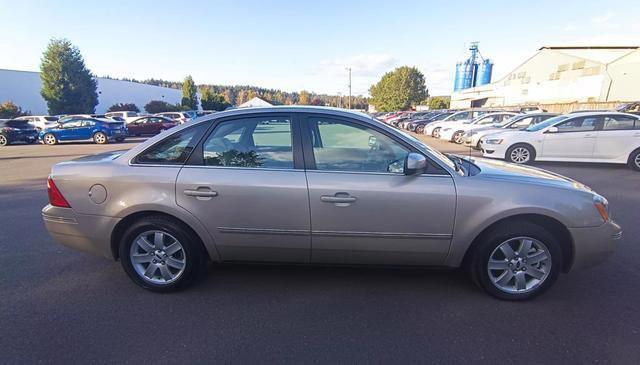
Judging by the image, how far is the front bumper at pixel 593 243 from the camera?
106 inches

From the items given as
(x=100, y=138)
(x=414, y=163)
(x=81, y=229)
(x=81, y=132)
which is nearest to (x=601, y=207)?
(x=414, y=163)

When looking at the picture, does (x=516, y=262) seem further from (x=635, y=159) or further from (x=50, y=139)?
(x=50, y=139)

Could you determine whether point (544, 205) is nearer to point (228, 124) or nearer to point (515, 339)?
point (515, 339)

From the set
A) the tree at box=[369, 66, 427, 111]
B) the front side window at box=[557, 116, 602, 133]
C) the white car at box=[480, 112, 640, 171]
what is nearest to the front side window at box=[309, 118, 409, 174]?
the white car at box=[480, 112, 640, 171]

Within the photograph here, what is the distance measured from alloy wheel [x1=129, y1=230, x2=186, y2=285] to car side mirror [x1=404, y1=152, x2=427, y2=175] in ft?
6.84

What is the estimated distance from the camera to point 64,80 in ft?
119

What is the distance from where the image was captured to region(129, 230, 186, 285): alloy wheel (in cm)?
290

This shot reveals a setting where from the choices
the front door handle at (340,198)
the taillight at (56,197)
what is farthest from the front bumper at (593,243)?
the taillight at (56,197)

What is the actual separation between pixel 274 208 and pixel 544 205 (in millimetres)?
2204

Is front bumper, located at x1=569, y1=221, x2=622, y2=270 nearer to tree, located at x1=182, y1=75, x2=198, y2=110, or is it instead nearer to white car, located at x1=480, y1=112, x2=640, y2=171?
white car, located at x1=480, y1=112, x2=640, y2=171

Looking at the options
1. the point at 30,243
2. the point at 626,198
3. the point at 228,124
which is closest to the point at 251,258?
the point at 228,124

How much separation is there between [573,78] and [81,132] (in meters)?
49.1

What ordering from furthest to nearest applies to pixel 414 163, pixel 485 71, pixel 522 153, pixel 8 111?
1. pixel 485 71
2. pixel 8 111
3. pixel 522 153
4. pixel 414 163

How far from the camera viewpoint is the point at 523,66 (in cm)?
4653
